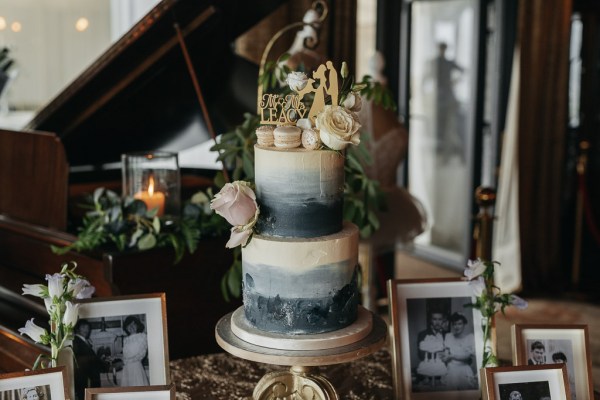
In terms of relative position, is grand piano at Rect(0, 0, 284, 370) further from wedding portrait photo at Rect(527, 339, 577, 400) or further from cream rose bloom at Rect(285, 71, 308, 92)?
wedding portrait photo at Rect(527, 339, 577, 400)

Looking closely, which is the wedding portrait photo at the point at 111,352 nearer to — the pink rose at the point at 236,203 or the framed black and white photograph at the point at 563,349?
the pink rose at the point at 236,203

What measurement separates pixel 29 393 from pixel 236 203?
0.54 metres

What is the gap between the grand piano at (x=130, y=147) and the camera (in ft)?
8.14

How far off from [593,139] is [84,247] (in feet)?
15.1

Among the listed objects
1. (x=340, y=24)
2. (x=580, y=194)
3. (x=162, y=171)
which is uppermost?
(x=340, y=24)

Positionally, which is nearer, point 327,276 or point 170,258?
point 327,276

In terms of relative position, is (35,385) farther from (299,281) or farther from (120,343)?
(299,281)

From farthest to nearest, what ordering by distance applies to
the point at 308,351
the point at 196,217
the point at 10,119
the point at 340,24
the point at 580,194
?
the point at 10,119 < the point at 580,194 < the point at 340,24 < the point at 196,217 < the point at 308,351

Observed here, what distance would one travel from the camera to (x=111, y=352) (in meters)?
1.85

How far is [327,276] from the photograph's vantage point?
5.61ft

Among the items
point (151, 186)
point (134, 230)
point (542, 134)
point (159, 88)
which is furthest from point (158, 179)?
point (542, 134)

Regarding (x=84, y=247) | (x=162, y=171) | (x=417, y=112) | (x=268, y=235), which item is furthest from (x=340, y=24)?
(x=268, y=235)

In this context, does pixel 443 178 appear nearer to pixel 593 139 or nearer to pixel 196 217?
pixel 593 139

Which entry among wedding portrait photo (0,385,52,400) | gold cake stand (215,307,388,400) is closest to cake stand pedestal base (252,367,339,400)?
gold cake stand (215,307,388,400)
